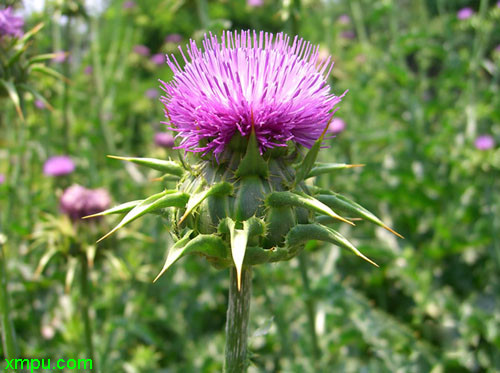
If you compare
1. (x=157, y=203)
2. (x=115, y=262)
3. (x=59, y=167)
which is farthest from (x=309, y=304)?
(x=59, y=167)

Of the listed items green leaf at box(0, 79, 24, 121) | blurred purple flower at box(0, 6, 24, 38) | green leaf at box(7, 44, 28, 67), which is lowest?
green leaf at box(0, 79, 24, 121)

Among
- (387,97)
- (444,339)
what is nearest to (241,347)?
(444,339)

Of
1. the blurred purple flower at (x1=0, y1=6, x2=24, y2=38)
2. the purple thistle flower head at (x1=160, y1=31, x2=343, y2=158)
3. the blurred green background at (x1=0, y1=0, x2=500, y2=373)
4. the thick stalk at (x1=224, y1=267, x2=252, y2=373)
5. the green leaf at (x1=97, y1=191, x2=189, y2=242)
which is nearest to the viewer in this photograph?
the green leaf at (x1=97, y1=191, x2=189, y2=242)

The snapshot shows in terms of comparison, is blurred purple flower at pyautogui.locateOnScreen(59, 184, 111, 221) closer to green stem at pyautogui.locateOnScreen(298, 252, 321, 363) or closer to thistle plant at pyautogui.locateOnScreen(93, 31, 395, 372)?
green stem at pyautogui.locateOnScreen(298, 252, 321, 363)

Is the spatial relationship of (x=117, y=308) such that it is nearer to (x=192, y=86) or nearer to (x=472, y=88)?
(x=192, y=86)

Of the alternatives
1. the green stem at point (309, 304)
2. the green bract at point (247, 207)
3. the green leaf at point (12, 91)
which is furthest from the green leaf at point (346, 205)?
the green leaf at point (12, 91)

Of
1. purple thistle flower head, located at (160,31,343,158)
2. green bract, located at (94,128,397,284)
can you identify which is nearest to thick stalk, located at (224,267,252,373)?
green bract, located at (94,128,397,284)
